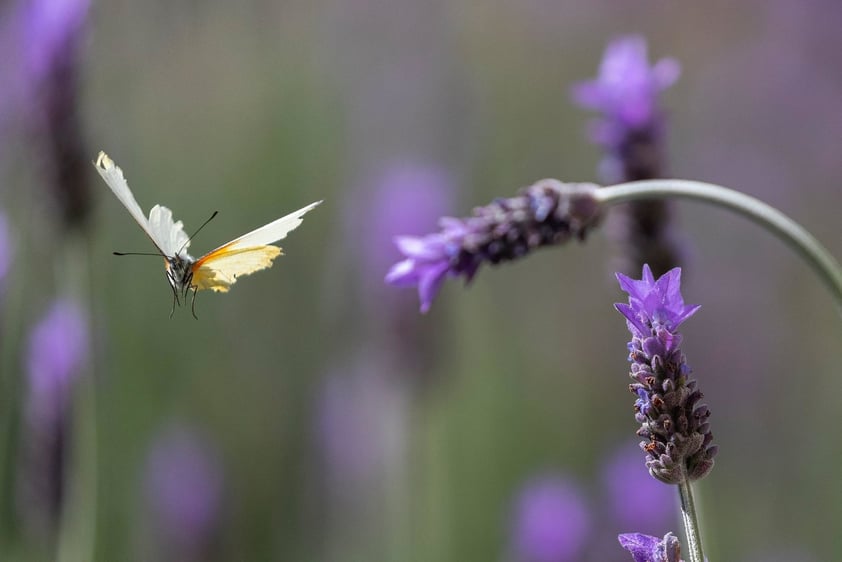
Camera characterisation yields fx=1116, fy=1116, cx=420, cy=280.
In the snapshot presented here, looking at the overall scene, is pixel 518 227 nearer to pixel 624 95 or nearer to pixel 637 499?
pixel 624 95

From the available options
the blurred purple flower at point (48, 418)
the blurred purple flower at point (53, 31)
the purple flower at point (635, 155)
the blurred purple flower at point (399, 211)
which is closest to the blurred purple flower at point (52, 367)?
the blurred purple flower at point (48, 418)

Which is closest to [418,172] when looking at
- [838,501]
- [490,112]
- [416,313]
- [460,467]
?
[416,313]

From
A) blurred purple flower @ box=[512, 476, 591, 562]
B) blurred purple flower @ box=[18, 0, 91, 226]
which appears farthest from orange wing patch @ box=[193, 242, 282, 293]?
blurred purple flower @ box=[512, 476, 591, 562]

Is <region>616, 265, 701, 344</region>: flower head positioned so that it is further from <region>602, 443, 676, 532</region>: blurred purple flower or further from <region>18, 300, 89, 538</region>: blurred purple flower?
<region>602, 443, 676, 532</region>: blurred purple flower

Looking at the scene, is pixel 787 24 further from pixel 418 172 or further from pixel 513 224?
pixel 513 224

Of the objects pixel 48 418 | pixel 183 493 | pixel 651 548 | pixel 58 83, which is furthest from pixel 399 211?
pixel 651 548

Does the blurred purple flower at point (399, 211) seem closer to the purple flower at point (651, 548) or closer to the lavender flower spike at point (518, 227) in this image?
the lavender flower spike at point (518, 227)
